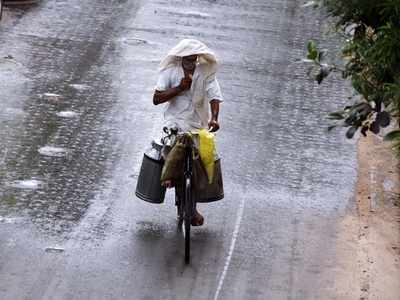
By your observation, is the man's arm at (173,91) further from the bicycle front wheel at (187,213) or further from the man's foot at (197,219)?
the man's foot at (197,219)

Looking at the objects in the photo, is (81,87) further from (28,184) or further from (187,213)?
(187,213)

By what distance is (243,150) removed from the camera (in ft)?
47.6

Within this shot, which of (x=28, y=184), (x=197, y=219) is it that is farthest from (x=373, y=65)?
(x=28, y=184)

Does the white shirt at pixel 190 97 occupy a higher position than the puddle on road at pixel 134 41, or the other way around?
the white shirt at pixel 190 97

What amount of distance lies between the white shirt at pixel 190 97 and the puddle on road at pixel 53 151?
2.75 m

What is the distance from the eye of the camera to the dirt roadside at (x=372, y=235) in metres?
10.9

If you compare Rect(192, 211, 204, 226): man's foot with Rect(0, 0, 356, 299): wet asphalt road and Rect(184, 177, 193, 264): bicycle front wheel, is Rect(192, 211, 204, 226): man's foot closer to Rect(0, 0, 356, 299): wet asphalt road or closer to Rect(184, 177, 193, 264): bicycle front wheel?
Rect(0, 0, 356, 299): wet asphalt road

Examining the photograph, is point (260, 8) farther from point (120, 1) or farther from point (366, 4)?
point (366, 4)

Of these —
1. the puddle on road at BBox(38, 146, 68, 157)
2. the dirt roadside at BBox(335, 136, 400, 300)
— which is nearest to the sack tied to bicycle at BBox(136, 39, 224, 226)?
the dirt roadside at BBox(335, 136, 400, 300)

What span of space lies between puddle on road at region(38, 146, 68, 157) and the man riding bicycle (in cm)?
276

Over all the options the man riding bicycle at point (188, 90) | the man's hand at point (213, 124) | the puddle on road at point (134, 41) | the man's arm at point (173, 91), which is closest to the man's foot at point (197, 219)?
the man riding bicycle at point (188, 90)

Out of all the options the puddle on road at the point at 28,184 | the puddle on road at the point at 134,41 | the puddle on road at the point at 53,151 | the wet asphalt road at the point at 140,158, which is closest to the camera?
the wet asphalt road at the point at 140,158

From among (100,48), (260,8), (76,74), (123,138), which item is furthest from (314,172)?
(260,8)

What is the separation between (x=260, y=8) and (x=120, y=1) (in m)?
2.59
